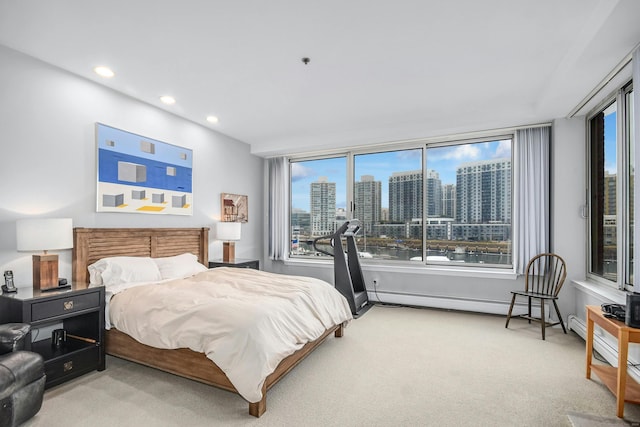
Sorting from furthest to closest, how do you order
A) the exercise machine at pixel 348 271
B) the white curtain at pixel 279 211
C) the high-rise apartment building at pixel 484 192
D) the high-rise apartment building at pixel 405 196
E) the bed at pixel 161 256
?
1. the white curtain at pixel 279 211
2. the high-rise apartment building at pixel 405 196
3. the high-rise apartment building at pixel 484 192
4. the exercise machine at pixel 348 271
5. the bed at pixel 161 256

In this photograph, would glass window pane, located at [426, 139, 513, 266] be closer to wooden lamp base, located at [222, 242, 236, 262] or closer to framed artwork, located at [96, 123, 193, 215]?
wooden lamp base, located at [222, 242, 236, 262]

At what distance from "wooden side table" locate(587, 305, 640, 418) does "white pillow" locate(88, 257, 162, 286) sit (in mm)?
4001

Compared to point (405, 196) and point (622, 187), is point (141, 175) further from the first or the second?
point (622, 187)

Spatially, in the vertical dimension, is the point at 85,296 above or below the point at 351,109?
below

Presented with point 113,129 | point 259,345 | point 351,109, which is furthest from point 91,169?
point 351,109

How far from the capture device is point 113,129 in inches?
136

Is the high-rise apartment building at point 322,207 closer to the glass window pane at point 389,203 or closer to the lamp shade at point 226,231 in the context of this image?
the glass window pane at point 389,203

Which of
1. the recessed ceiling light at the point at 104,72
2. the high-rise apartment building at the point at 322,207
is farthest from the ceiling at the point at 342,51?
the high-rise apartment building at the point at 322,207

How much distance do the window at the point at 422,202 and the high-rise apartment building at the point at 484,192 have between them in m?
0.01

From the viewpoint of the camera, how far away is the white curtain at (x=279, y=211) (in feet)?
18.8

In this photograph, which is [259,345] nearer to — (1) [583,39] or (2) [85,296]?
(2) [85,296]

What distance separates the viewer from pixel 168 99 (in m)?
3.74

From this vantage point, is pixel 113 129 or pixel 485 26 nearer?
pixel 485 26

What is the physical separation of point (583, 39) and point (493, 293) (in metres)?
3.17
